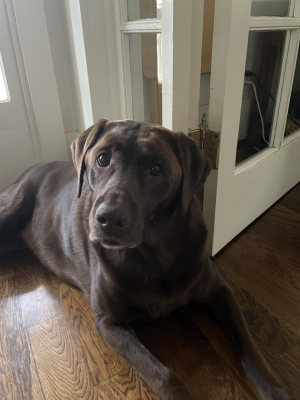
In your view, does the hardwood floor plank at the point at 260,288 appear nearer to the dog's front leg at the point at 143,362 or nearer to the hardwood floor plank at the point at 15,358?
the dog's front leg at the point at 143,362

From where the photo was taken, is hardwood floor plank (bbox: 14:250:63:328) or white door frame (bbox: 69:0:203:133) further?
hardwood floor plank (bbox: 14:250:63:328)

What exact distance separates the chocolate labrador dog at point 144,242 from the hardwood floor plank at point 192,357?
0.08 m

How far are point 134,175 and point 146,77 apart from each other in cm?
92

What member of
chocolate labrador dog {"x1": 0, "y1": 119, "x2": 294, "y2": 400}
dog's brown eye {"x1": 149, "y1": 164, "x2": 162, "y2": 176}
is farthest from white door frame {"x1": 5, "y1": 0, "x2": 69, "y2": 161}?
dog's brown eye {"x1": 149, "y1": 164, "x2": 162, "y2": 176}

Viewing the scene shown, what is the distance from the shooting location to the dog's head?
0.84 meters

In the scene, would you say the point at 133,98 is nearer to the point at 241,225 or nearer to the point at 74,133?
the point at 74,133

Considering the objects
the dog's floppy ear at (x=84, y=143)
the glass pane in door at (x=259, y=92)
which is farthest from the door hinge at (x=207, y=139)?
the dog's floppy ear at (x=84, y=143)

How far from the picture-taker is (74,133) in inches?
75.7

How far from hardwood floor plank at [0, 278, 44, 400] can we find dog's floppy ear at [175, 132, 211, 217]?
0.73 meters

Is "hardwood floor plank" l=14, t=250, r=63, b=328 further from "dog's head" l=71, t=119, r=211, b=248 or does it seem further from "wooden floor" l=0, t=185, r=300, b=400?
"dog's head" l=71, t=119, r=211, b=248

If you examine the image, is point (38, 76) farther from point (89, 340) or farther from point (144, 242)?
point (89, 340)

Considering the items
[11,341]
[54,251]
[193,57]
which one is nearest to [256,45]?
[193,57]

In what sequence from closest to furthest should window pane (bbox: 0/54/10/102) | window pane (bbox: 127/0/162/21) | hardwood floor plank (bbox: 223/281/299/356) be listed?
hardwood floor plank (bbox: 223/281/299/356), window pane (bbox: 127/0/162/21), window pane (bbox: 0/54/10/102)

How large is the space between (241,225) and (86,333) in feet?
3.09
